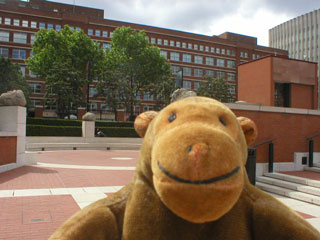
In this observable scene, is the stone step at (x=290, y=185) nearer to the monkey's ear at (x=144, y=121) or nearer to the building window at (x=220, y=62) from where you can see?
the monkey's ear at (x=144, y=121)

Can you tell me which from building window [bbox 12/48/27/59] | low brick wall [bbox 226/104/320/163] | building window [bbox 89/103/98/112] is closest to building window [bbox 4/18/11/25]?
building window [bbox 12/48/27/59]

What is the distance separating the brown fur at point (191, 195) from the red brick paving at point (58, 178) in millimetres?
6357

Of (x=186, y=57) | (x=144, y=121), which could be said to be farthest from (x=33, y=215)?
(x=186, y=57)

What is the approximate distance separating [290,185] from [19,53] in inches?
2153

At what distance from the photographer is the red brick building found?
47.1 feet

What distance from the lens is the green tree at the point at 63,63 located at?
36781 millimetres

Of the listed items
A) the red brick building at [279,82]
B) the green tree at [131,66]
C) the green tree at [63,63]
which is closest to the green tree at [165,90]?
the green tree at [131,66]

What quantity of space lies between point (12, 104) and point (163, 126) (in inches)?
418

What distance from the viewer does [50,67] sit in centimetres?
3853

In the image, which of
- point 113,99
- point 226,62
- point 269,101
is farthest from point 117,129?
point 226,62

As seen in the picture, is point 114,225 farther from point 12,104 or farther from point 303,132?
point 12,104

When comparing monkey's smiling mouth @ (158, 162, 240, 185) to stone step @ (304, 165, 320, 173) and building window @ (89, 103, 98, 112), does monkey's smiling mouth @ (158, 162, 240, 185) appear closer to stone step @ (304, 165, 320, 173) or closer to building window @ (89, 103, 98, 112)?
stone step @ (304, 165, 320, 173)

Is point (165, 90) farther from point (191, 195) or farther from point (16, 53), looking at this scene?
point (191, 195)

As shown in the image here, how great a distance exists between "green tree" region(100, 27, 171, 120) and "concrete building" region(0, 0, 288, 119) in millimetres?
4619
